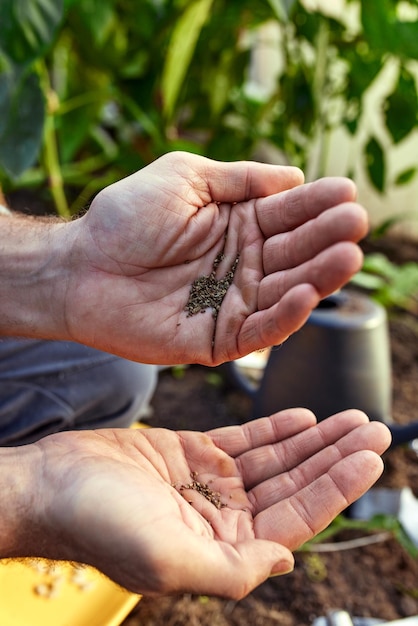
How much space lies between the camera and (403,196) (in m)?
2.42

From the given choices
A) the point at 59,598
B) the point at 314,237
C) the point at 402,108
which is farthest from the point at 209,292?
the point at 402,108

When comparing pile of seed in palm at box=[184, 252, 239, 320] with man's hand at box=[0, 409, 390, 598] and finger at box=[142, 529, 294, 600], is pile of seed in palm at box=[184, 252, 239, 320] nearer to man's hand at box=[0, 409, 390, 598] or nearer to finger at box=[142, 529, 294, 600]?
man's hand at box=[0, 409, 390, 598]

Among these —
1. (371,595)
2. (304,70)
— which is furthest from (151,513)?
(304,70)

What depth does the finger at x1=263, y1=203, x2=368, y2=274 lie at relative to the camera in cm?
61

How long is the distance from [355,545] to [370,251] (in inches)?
52.2

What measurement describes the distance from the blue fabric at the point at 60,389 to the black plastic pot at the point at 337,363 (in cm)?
31

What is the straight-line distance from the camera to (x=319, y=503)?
2.12ft

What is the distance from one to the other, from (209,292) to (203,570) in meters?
0.32

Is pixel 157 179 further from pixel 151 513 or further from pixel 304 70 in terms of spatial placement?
pixel 304 70

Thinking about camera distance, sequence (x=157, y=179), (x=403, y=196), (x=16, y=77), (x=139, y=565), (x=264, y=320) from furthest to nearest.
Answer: (x=403, y=196) < (x=16, y=77) < (x=157, y=179) < (x=264, y=320) < (x=139, y=565)

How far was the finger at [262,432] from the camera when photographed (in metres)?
0.77

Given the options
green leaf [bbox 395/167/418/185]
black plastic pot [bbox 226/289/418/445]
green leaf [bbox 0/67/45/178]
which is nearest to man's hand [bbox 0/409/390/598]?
black plastic pot [bbox 226/289/418/445]

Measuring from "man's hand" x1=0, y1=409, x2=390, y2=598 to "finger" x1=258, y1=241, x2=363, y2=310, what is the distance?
175mm

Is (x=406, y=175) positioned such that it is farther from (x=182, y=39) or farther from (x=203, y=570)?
Answer: (x=203, y=570)
